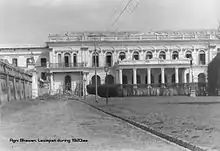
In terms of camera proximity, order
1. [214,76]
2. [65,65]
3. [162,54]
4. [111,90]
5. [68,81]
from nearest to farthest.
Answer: [214,76] < [111,90] < [68,81] < [65,65] < [162,54]

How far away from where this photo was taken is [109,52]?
72812 mm

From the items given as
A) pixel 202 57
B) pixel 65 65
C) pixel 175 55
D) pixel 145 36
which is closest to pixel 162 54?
pixel 175 55

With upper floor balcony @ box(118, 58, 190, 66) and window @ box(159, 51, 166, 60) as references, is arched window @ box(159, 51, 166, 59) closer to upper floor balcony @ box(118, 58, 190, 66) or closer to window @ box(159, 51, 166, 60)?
window @ box(159, 51, 166, 60)

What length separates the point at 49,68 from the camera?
70.4 meters

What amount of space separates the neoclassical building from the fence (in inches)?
1346

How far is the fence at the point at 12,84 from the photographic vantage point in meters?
23.7

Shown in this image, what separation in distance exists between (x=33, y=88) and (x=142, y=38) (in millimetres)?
35988

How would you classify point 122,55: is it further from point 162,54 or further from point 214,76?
point 214,76

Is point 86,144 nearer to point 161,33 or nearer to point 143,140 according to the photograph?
point 143,140

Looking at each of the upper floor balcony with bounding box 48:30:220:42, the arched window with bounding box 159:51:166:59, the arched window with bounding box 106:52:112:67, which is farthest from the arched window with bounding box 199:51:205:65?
the arched window with bounding box 106:52:112:67

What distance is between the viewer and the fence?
2372 centimetres

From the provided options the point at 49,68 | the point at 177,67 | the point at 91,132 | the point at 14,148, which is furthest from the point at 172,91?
the point at 14,148

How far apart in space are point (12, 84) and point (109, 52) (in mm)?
46231

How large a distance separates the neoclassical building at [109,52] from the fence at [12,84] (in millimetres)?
34188
